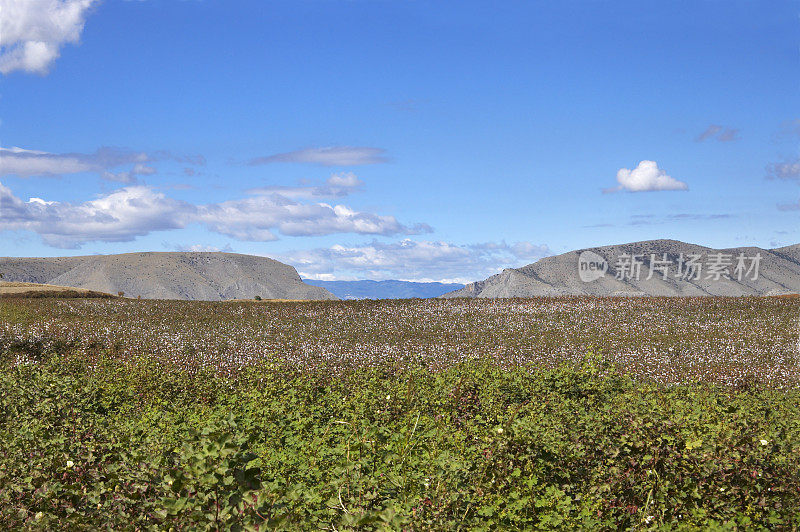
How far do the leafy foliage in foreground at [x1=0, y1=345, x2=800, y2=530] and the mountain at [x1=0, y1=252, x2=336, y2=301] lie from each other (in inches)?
→ 3801

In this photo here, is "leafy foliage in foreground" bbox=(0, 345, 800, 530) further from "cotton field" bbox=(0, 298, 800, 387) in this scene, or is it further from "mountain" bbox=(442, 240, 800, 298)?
"mountain" bbox=(442, 240, 800, 298)

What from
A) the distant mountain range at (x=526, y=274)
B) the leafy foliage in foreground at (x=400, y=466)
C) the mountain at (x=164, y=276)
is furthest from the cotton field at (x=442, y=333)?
the mountain at (x=164, y=276)

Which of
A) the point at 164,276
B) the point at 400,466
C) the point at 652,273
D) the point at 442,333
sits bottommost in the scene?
the point at 400,466

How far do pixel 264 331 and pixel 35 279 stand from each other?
124392 millimetres

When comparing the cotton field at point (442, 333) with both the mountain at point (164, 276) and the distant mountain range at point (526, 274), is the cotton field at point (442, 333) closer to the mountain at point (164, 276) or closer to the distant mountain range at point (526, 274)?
the distant mountain range at point (526, 274)

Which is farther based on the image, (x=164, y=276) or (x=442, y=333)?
(x=164, y=276)

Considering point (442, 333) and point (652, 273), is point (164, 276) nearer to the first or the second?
point (652, 273)

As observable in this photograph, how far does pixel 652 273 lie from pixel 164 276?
93.5 metres

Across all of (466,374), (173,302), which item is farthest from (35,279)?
(466,374)

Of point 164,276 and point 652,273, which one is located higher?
point 652,273

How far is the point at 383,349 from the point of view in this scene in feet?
47.3

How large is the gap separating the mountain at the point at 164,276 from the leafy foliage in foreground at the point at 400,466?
9655 cm

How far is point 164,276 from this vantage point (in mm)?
122938

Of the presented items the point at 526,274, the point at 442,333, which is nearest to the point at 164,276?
the point at 526,274
